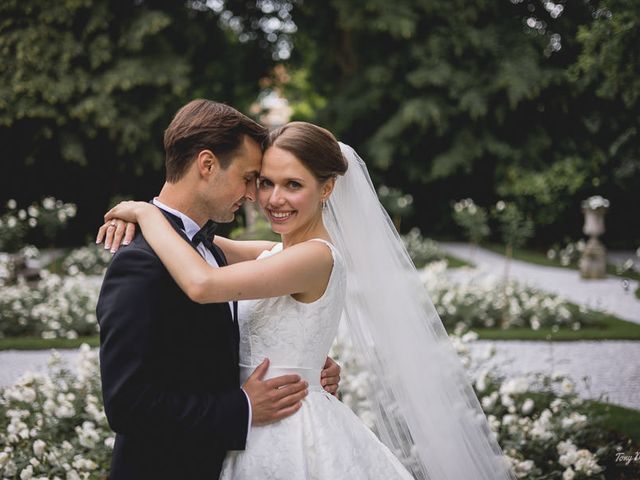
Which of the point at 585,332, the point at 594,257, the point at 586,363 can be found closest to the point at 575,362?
the point at 586,363

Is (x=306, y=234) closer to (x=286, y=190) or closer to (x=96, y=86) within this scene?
(x=286, y=190)

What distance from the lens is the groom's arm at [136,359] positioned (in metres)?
1.87

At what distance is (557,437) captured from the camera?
4094 mm

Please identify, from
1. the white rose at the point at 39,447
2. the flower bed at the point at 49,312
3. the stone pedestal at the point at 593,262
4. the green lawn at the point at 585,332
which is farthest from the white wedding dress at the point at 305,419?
the stone pedestal at the point at 593,262

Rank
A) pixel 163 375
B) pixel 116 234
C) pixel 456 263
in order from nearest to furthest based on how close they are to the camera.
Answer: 1. pixel 163 375
2. pixel 116 234
3. pixel 456 263

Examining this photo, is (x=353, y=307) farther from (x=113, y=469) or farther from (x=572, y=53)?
(x=572, y=53)

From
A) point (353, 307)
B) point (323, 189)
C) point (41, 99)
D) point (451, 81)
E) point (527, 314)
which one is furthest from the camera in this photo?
point (451, 81)

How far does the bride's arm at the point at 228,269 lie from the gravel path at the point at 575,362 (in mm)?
4217

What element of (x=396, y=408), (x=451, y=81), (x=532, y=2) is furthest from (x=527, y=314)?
(x=532, y=2)

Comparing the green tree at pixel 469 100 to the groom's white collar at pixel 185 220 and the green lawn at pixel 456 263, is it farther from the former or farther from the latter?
the groom's white collar at pixel 185 220

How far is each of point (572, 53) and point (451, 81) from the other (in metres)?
3.10

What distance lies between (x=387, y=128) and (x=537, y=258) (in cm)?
551

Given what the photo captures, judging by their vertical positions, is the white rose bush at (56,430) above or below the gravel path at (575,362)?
above

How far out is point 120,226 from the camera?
2129 mm
